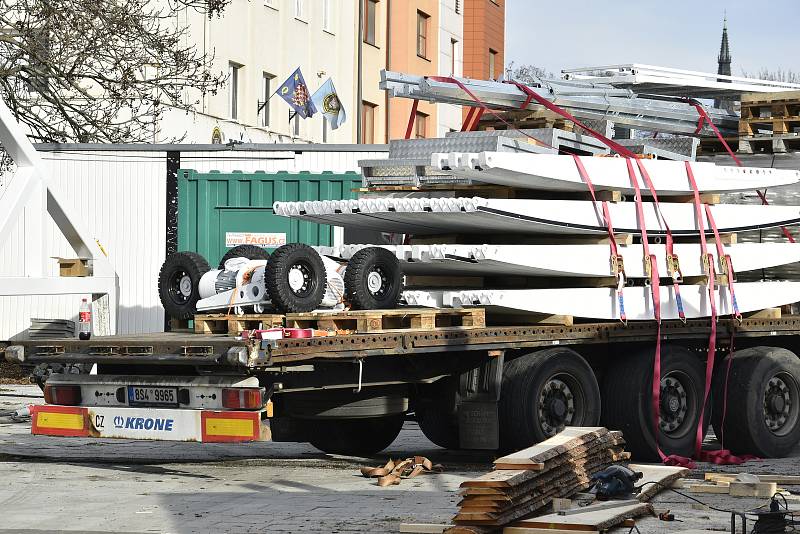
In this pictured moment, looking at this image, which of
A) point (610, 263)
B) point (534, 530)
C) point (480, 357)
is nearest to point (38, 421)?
point (480, 357)

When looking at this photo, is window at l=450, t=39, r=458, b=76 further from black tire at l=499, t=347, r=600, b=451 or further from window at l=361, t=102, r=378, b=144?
black tire at l=499, t=347, r=600, b=451

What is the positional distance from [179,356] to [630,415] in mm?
4123

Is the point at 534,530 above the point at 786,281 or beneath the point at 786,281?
beneath

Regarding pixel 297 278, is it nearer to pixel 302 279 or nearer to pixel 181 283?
pixel 302 279

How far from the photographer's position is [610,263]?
43.1 ft

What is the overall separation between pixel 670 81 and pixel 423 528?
31.1ft

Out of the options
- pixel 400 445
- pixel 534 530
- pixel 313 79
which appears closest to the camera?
pixel 534 530

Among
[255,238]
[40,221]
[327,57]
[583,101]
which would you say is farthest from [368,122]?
[40,221]

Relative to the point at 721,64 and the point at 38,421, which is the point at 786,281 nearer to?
the point at 38,421

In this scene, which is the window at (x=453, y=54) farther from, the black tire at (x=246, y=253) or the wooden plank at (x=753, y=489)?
the wooden plank at (x=753, y=489)

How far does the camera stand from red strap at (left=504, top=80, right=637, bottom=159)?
13.9m

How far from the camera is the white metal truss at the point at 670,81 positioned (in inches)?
651

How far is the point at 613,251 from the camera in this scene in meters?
13.1

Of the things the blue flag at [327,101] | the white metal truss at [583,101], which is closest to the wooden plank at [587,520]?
the white metal truss at [583,101]
